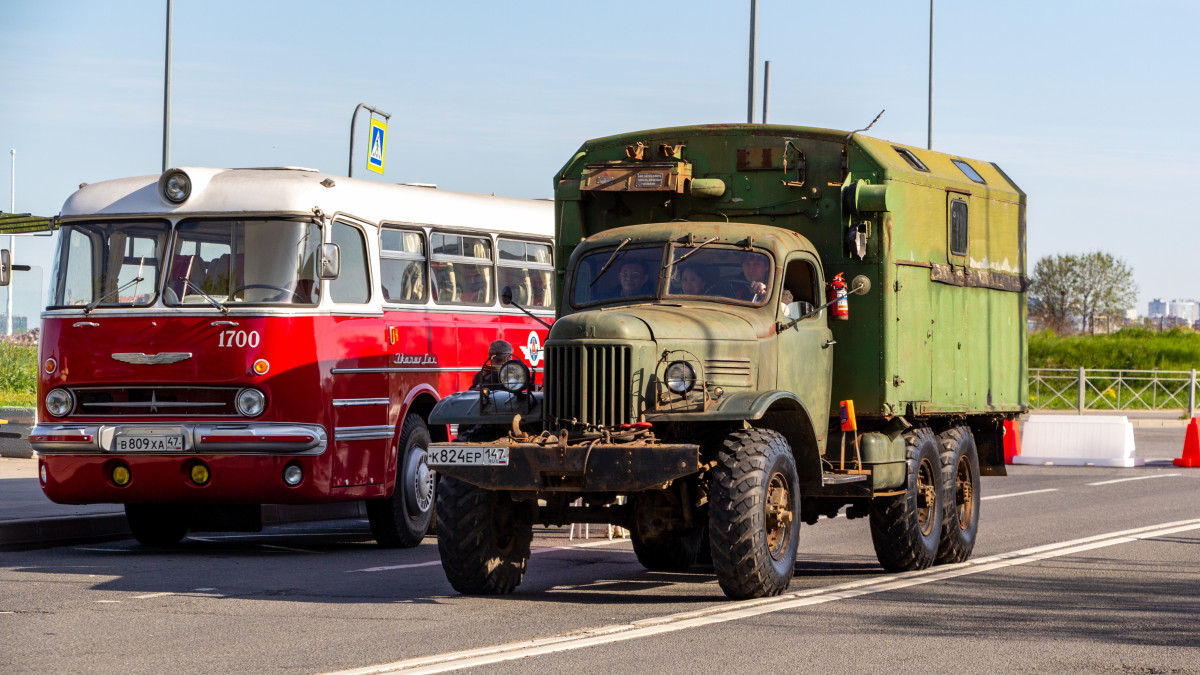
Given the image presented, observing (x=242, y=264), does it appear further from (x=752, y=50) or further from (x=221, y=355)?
(x=752, y=50)

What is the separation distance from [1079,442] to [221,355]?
17586 mm

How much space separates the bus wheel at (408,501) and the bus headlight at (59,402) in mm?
2795

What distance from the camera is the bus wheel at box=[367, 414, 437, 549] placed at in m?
15.2

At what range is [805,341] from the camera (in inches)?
475

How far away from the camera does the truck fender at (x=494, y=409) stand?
10820 millimetres

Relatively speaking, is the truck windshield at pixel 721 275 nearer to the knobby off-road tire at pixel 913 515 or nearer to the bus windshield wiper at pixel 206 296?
the knobby off-road tire at pixel 913 515

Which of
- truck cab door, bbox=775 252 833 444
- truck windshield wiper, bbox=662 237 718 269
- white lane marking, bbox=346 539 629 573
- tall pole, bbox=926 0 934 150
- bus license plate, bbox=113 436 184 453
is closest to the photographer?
truck cab door, bbox=775 252 833 444

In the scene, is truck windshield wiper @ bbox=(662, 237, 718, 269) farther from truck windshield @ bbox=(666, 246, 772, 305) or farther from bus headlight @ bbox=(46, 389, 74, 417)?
bus headlight @ bbox=(46, 389, 74, 417)

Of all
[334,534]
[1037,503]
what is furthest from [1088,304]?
[334,534]

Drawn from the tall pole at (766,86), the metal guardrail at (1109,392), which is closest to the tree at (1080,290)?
the metal guardrail at (1109,392)

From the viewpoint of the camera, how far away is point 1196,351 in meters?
58.4

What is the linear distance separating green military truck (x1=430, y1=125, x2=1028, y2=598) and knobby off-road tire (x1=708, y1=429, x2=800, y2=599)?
0.05 ft

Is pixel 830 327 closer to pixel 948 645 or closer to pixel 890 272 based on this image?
pixel 890 272

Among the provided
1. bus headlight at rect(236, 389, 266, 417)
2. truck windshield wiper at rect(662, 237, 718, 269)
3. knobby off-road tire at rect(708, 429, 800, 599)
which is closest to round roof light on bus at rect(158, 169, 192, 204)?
bus headlight at rect(236, 389, 266, 417)
